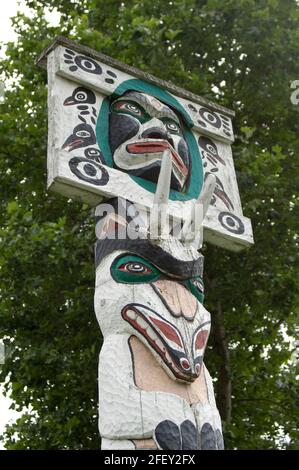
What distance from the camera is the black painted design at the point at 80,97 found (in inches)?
197

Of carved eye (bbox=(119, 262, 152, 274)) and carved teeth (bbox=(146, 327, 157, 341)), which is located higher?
carved eye (bbox=(119, 262, 152, 274))

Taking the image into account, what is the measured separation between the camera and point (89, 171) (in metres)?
4.63

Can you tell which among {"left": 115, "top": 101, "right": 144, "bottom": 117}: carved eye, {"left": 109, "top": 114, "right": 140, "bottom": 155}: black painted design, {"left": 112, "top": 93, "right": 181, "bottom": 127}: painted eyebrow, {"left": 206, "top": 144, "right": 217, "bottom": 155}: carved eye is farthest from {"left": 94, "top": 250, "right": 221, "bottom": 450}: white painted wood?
{"left": 206, "top": 144, "right": 217, "bottom": 155}: carved eye

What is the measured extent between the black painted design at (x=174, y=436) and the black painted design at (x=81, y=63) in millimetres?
2718

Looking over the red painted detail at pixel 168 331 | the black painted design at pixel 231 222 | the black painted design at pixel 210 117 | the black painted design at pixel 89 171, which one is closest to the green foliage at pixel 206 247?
the black painted design at pixel 210 117

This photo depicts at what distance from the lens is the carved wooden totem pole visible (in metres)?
3.82

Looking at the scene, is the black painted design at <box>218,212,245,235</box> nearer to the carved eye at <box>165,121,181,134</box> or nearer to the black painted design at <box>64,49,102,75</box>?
the carved eye at <box>165,121,181,134</box>

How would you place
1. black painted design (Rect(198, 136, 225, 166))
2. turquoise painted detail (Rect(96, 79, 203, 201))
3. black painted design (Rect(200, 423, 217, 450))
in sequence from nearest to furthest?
black painted design (Rect(200, 423, 217, 450))
turquoise painted detail (Rect(96, 79, 203, 201))
black painted design (Rect(198, 136, 225, 166))

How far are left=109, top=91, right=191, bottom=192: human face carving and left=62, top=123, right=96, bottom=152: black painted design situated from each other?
191mm

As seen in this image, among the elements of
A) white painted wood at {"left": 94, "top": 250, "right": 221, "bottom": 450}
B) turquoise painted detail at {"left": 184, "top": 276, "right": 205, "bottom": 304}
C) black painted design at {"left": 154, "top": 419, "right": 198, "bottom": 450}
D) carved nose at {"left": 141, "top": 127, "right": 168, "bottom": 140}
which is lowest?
black painted design at {"left": 154, "top": 419, "right": 198, "bottom": 450}

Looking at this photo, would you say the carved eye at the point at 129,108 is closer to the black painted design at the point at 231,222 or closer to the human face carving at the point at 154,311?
the black painted design at the point at 231,222

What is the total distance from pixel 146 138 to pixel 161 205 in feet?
Result: 2.80

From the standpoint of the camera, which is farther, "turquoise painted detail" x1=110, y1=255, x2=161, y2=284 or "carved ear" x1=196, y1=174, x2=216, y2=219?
"carved ear" x1=196, y1=174, x2=216, y2=219

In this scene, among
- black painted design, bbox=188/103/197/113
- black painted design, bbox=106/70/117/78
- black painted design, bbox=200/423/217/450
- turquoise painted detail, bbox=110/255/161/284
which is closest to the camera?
black painted design, bbox=200/423/217/450
